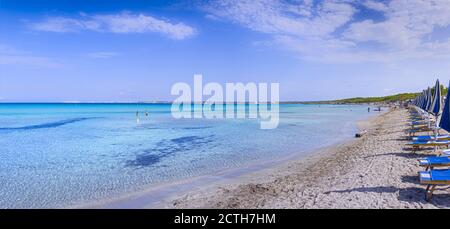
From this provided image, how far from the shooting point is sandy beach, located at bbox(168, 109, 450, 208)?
6023mm

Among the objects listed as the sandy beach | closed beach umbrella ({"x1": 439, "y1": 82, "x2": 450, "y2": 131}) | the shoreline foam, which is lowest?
the shoreline foam

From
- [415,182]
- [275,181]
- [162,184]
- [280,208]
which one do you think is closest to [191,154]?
[162,184]

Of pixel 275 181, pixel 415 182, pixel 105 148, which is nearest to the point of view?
pixel 415 182

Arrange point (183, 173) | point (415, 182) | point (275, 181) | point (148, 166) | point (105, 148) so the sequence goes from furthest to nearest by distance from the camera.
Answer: point (105, 148) → point (148, 166) → point (183, 173) → point (275, 181) → point (415, 182)

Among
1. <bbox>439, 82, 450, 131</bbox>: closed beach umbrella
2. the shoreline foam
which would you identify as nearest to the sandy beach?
the shoreline foam

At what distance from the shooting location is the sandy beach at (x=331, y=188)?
602 cm

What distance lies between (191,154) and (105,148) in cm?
572

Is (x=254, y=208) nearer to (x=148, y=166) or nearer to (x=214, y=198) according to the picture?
(x=214, y=198)

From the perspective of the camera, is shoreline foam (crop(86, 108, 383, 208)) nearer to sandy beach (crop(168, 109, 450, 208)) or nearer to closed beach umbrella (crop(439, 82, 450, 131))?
sandy beach (crop(168, 109, 450, 208))

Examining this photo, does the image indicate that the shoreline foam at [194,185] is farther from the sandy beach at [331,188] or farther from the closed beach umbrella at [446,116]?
the closed beach umbrella at [446,116]

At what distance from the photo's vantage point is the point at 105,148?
16641mm

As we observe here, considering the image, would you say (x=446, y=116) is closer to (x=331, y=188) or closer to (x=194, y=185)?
(x=331, y=188)

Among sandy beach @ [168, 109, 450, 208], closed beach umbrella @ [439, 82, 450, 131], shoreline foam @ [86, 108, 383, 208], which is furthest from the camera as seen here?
shoreline foam @ [86, 108, 383, 208]

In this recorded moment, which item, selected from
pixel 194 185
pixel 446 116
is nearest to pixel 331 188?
pixel 446 116
